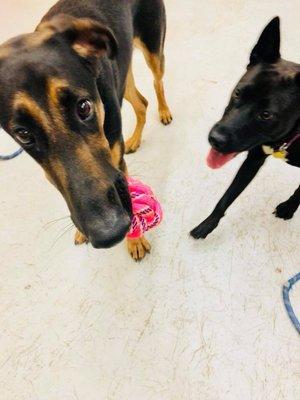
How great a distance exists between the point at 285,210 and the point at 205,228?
41 cm

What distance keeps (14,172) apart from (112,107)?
105 cm

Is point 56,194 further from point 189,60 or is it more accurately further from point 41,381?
point 189,60

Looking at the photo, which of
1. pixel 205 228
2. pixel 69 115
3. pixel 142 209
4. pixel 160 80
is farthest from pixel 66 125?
pixel 160 80

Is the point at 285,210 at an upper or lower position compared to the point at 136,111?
lower

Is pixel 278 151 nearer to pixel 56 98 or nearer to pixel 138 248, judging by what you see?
pixel 138 248

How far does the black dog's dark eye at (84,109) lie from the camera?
3.61 feet

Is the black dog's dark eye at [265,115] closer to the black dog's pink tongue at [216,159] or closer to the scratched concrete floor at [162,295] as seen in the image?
the black dog's pink tongue at [216,159]

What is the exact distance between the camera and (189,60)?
9.12 feet

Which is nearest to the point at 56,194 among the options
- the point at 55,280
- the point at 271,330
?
the point at 55,280

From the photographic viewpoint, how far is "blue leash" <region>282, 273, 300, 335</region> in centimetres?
158

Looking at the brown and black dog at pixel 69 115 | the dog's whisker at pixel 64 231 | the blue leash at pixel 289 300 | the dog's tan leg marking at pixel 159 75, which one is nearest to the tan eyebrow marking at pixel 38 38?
the brown and black dog at pixel 69 115

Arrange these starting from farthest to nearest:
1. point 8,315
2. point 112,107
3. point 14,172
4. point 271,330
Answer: point 14,172
point 8,315
point 271,330
point 112,107

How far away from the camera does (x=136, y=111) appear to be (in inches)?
87.2

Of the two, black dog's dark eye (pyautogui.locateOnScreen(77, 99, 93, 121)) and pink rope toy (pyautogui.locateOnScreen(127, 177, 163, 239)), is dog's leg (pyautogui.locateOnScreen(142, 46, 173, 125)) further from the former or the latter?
black dog's dark eye (pyautogui.locateOnScreen(77, 99, 93, 121))
